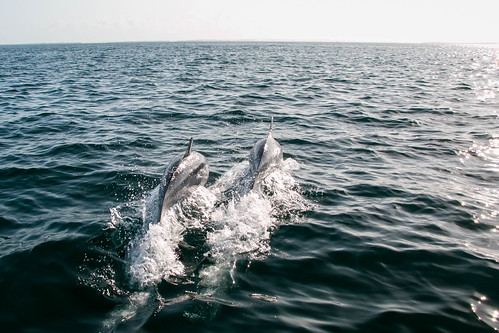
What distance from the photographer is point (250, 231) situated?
7543 millimetres

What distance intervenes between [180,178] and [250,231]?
2.00 metres

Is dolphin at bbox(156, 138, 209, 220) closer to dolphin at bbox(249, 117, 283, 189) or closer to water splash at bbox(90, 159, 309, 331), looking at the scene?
water splash at bbox(90, 159, 309, 331)

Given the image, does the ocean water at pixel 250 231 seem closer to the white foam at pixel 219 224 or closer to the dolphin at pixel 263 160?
the white foam at pixel 219 224

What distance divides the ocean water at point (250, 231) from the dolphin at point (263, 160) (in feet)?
1.32

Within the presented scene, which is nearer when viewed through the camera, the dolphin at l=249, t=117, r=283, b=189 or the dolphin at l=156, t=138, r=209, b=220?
the dolphin at l=156, t=138, r=209, b=220

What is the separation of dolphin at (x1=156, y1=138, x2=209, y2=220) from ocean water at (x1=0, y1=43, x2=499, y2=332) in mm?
347

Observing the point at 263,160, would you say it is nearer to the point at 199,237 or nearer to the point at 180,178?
the point at 180,178

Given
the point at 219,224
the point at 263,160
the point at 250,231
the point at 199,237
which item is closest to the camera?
the point at 199,237

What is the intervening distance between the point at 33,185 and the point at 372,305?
9492 mm

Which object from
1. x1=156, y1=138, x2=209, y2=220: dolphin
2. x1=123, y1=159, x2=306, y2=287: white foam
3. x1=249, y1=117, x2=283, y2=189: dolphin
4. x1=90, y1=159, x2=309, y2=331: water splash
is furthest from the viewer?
x1=249, y1=117, x2=283, y2=189: dolphin

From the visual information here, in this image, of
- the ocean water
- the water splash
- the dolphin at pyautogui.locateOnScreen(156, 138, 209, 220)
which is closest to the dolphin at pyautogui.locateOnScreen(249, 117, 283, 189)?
the water splash

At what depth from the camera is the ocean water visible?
5.32m

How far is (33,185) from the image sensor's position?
392 inches

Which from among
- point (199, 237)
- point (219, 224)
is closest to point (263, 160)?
point (219, 224)
